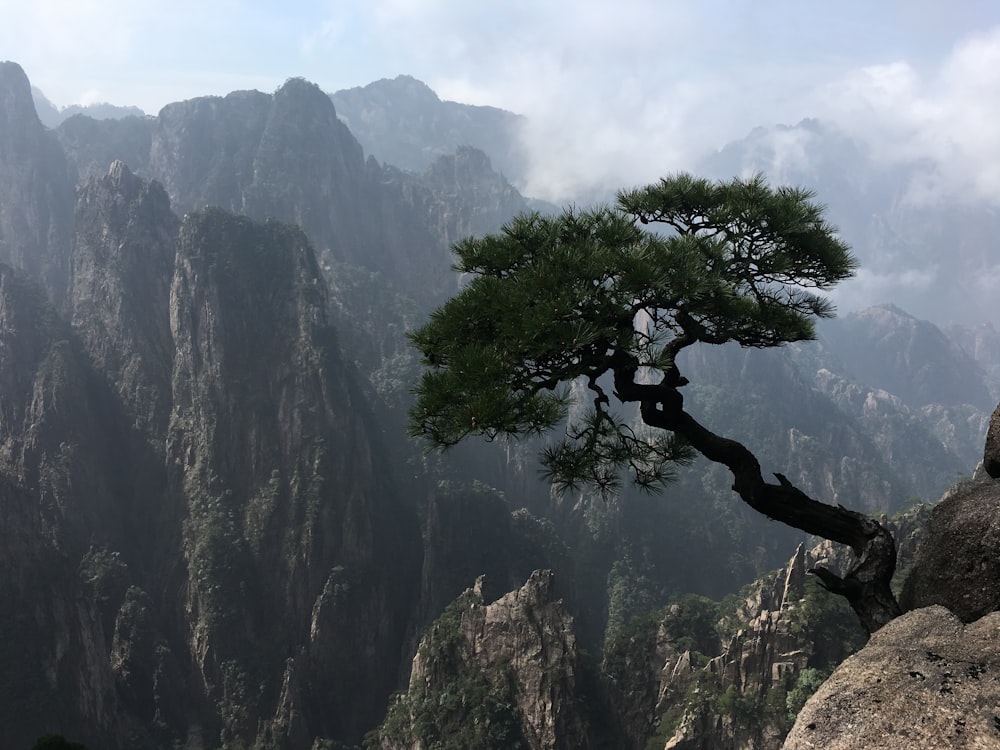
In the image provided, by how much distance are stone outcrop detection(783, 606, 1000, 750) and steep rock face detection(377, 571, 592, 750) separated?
31.5 metres

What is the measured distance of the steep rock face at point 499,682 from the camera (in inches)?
1251

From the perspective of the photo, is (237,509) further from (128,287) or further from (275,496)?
(128,287)

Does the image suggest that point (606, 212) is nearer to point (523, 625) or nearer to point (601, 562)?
point (523, 625)

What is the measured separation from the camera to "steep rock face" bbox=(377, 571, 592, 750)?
31781 mm

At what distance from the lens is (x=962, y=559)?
4.64 metres

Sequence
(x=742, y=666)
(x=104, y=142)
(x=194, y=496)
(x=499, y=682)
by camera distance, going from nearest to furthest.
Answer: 1. (x=742, y=666)
2. (x=499, y=682)
3. (x=194, y=496)
4. (x=104, y=142)

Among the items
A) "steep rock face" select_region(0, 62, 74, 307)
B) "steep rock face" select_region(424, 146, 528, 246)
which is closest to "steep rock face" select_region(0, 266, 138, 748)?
"steep rock face" select_region(0, 62, 74, 307)

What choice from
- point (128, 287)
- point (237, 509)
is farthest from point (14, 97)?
point (237, 509)

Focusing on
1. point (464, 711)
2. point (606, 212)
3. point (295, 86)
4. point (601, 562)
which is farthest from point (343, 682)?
point (295, 86)

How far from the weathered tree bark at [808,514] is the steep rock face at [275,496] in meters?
→ 48.6

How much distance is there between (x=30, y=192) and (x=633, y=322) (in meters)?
111

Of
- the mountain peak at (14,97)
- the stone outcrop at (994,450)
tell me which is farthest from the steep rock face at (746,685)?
the mountain peak at (14,97)

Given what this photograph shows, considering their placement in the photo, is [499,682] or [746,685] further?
[499,682]

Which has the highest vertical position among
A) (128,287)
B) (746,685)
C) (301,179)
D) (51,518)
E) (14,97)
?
(14,97)
